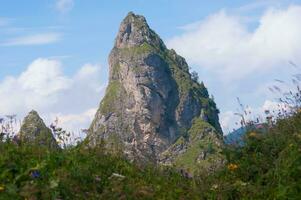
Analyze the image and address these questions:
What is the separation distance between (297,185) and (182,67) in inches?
7618

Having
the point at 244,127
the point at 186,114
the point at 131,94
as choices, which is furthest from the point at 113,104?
the point at 244,127

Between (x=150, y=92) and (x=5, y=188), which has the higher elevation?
(x=150, y=92)

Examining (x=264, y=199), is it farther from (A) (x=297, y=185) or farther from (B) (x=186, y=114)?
(B) (x=186, y=114)

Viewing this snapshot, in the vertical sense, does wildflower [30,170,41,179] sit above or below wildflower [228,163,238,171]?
below

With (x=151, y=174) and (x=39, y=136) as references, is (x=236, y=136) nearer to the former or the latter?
(x=151, y=174)

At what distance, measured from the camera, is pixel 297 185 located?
22.8 feet

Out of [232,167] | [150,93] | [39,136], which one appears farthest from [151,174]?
[150,93]

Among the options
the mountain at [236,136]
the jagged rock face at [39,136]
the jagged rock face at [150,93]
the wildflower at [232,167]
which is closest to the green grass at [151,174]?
the wildflower at [232,167]

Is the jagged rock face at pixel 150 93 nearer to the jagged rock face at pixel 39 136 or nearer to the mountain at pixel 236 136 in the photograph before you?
the jagged rock face at pixel 39 136

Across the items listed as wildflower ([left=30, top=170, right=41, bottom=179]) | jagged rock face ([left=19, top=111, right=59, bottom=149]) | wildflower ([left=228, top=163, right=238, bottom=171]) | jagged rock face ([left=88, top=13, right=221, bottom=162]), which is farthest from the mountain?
jagged rock face ([left=88, top=13, right=221, bottom=162])

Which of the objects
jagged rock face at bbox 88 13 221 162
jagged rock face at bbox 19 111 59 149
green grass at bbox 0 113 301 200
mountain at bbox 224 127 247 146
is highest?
jagged rock face at bbox 88 13 221 162

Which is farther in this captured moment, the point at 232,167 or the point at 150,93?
the point at 150,93

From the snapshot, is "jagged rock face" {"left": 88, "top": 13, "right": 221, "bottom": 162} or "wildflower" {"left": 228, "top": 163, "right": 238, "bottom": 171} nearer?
"wildflower" {"left": 228, "top": 163, "right": 238, "bottom": 171}

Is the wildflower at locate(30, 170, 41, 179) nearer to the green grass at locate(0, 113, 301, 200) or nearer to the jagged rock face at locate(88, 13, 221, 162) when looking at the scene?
the green grass at locate(0, 113, 301, 200)
